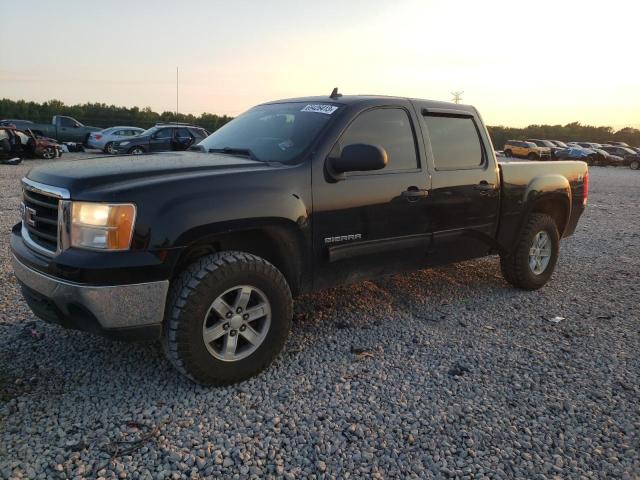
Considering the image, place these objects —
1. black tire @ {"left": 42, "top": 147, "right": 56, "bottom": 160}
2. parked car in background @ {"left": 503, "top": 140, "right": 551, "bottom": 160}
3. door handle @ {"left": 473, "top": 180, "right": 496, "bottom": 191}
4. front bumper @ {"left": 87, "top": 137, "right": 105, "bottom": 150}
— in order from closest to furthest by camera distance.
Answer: door handle @ {"left": 473, "top": 180, "right": 496, "bottom": 191} < black tire @ {"left": 42, "top": 147, "right": 56, "bottom": 160} < front bumper @ {"left": 87, "top": 137, "right": 105, "bottom": 150} < parked car in background @ {"left": 503, "top": 140, "right": 551, "bottom": 160}

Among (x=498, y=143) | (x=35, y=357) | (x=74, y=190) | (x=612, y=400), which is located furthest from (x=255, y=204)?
(x=498, y=143)

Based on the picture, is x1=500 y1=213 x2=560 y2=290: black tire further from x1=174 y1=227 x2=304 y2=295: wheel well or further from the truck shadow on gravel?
x1=174 y1=227 x2=304 y2=295: wheel well

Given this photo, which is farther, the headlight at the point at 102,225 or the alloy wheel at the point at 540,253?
the alloy wheel at the point at 540,253

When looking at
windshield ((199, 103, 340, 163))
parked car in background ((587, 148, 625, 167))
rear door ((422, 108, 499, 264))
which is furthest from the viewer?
parked car in background ((587, 148, 625, 167))

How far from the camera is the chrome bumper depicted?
266 centimetres

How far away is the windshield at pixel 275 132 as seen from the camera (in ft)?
11.7

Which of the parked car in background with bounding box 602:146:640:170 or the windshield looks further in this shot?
the parked car in background with bounding box 602:146:640:170

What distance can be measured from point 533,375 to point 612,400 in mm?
472

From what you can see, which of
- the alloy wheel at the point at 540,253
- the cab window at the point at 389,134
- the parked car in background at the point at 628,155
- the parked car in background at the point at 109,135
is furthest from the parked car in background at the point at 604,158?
the cab window at the point at 389,134

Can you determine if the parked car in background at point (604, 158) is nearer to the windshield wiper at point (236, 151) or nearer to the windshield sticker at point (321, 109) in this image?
the windshield sticker at point (321, 109)

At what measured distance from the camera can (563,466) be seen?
2.49 metres

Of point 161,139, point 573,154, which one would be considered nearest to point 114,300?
point 161,139

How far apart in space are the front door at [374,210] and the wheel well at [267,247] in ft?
0.52

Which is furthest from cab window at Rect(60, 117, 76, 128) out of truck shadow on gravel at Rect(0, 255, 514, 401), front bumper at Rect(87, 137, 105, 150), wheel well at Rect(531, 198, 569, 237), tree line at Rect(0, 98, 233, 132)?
wheel well at Rect(531, 198, 569, 237)
